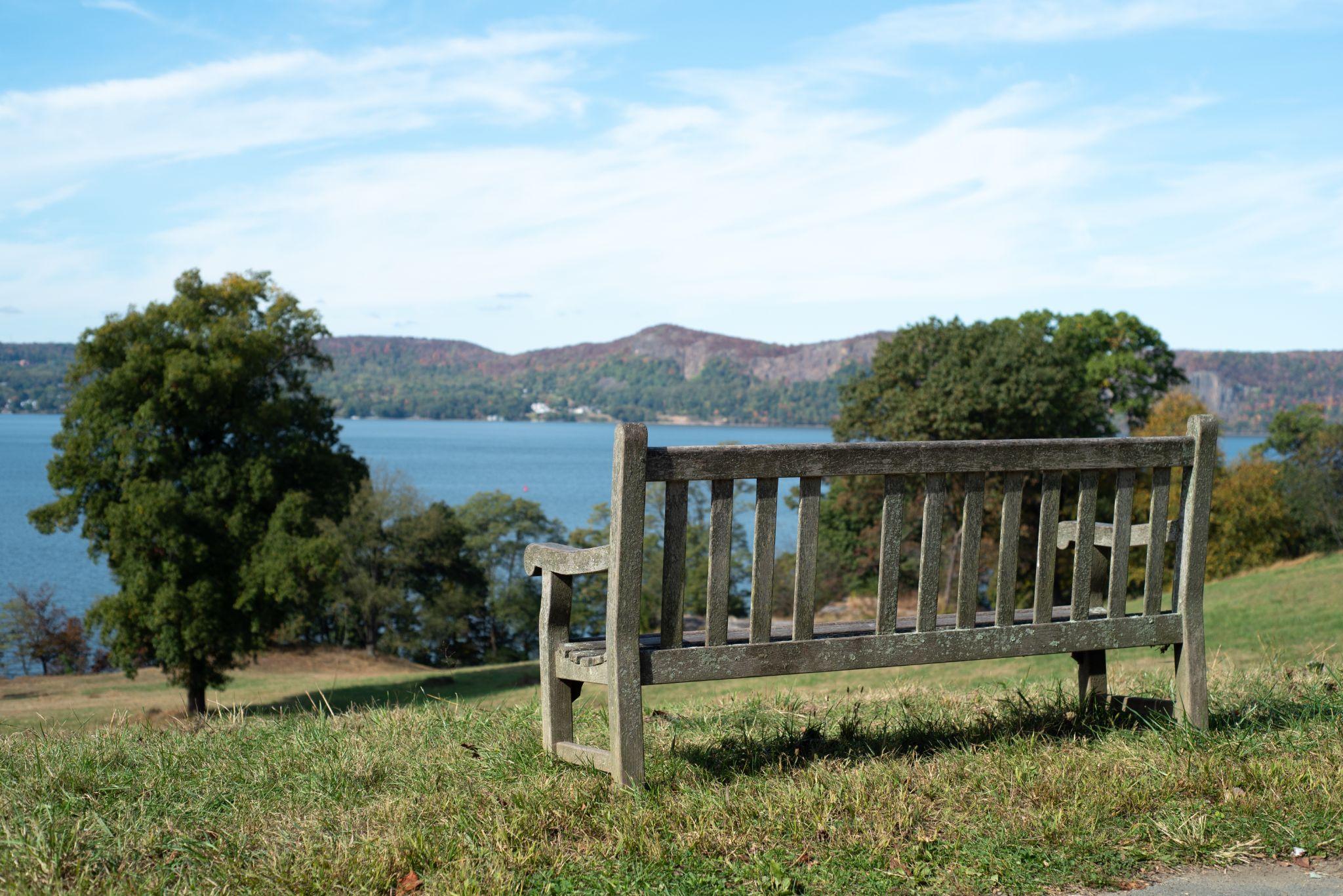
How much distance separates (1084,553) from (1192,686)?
0.71m

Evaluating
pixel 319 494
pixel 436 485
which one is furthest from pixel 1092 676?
pixel 436 485

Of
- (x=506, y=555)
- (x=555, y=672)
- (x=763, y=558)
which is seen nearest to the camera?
(x=763, y=558)

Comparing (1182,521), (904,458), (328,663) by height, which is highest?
(904,458)

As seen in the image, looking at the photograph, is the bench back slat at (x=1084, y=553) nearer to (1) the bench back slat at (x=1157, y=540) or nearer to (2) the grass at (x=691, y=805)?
(1) the bench back slat at (x=1157, y=540)

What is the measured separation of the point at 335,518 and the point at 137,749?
76.4ft

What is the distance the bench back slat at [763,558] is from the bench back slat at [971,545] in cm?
75

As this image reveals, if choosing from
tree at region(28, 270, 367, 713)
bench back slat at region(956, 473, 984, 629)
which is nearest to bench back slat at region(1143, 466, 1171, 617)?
bench back slat at region(956, 473, 984, 629)

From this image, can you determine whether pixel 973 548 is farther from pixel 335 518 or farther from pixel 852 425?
pixel 852 425

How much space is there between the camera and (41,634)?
147ft

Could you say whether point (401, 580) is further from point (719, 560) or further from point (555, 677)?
point (719, 560)

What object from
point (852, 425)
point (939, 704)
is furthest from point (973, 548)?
point (852, 425)

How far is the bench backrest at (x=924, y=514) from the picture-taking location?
346cm

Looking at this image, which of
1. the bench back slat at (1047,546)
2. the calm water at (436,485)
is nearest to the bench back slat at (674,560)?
the bench back slat at (1047,546)

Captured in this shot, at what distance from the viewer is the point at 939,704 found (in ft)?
18.2
